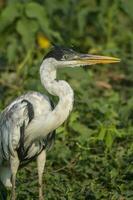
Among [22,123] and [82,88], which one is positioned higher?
[22,123]

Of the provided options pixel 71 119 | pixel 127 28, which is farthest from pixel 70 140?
pixel 127 28

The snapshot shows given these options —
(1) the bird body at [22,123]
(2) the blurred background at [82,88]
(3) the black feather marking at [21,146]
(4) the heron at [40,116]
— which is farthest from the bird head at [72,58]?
(2) the blurred background at [82,88]

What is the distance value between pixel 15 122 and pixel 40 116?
0.19m

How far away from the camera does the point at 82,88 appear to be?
8242 mm

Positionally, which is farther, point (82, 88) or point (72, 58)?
point (82, 88)

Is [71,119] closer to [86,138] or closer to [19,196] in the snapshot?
[86,138]

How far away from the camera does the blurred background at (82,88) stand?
257 inches

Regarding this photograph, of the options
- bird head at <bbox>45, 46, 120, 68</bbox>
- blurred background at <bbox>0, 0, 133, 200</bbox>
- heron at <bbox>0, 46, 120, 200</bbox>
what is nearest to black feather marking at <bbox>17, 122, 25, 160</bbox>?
heron at <bbox>0, 46, 120, 200</bbox>

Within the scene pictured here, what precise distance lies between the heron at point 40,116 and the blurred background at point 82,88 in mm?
400

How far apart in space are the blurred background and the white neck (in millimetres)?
658

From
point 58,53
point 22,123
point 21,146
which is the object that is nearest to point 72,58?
point 58,53

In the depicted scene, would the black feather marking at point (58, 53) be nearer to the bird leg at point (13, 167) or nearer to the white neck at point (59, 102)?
the white neck at point (59, 102)

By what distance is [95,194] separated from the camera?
20.5ft

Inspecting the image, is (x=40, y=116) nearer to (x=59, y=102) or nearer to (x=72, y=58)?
(x=59, y=102)
